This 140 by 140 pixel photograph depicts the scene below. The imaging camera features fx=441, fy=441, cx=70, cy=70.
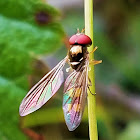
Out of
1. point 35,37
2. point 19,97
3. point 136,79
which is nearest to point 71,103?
point 19,97

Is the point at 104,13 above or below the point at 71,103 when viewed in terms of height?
above

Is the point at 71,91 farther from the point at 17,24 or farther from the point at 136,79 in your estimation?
the point at 136,79

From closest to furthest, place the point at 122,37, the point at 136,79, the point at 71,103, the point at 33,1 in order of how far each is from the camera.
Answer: the point at 71,103 < the point at 33,1 < the point at 136,79 < the point at 122,37

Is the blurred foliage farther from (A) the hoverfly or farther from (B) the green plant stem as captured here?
(B) the green plant stem

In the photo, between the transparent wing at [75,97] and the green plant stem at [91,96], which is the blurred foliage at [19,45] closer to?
the transparent wing at [75,97]

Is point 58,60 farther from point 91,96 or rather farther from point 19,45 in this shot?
point 91,96

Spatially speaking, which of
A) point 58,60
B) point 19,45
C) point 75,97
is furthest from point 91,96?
point 58,60
